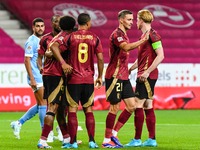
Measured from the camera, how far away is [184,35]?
17641 mm

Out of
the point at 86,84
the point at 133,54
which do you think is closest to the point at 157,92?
the point at 133,54

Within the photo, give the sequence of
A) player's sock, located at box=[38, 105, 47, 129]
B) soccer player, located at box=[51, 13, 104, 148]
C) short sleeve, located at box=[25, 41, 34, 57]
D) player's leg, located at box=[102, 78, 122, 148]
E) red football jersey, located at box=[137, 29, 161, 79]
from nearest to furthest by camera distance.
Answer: soccer player, located at box=[51, 13, 104, 148] < player's leg, located at box=[102, 78, 122, 148] < red football jersey, located at box=[137, 29, 161, 79] < player's sock, located at box=[38, 105, 47, 129] < short sleeve, located at box=[25, 41, 34, 57]

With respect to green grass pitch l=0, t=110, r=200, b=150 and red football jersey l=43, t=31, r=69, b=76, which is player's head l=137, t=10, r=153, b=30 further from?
green grass pitch l=0, t=110, r=200, b=150

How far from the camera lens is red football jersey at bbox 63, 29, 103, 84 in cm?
527

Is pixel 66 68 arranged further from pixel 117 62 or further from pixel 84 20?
pixel 117 62

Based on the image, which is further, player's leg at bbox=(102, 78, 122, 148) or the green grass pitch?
the green grass pitch

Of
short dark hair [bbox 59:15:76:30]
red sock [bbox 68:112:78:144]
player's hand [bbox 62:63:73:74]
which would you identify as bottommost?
red sock [bbox 68:112:78:144]

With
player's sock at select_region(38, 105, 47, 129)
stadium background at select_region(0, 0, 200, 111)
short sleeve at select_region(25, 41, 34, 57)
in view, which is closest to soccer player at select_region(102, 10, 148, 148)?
player's sock at select_region(38, 105, 47, 129)

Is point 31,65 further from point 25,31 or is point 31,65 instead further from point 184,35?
point 184,35

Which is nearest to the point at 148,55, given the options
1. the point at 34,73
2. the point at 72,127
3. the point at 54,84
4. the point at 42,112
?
the point at 54,84

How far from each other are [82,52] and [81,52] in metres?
0.01

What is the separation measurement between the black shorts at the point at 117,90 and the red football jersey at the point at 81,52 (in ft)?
1.25

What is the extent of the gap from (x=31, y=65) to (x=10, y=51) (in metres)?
9.98

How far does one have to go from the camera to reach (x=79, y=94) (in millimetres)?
5352
